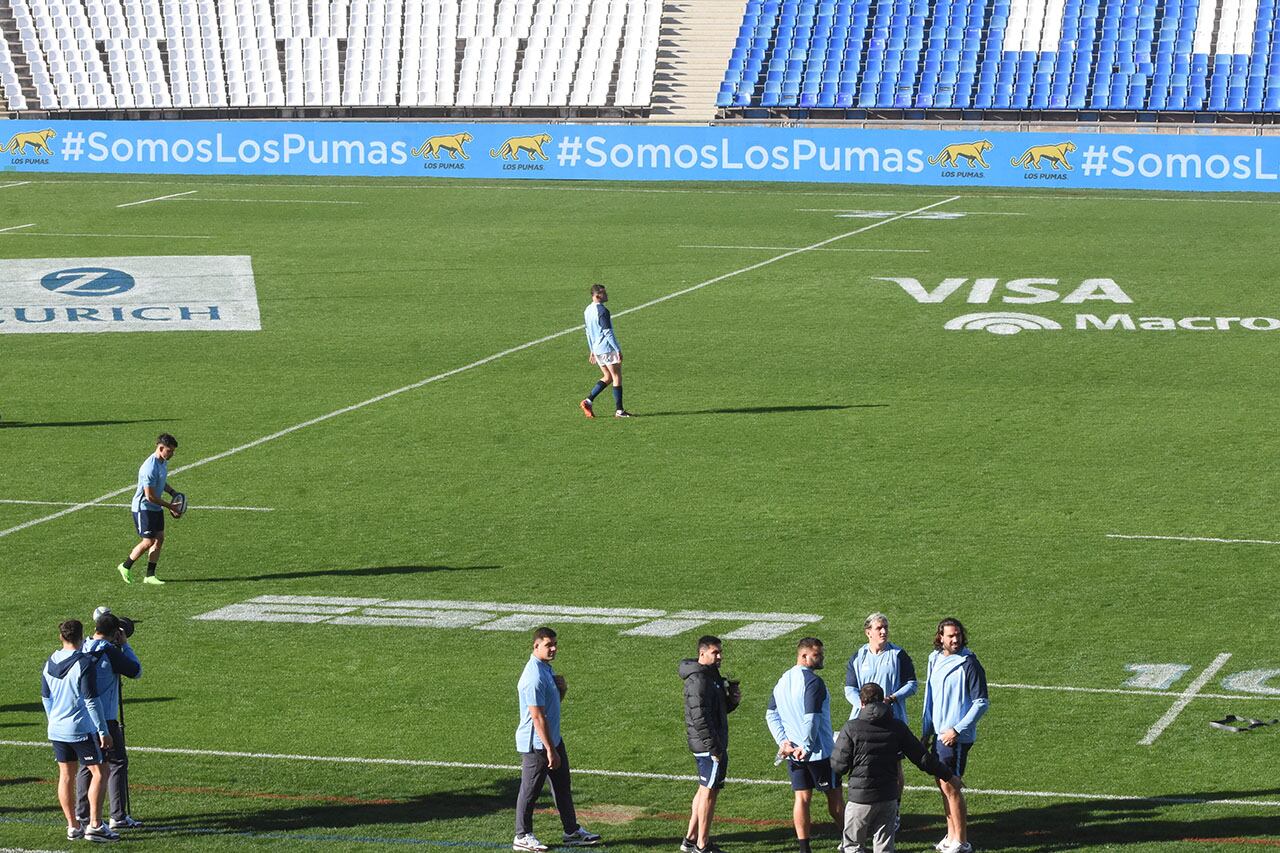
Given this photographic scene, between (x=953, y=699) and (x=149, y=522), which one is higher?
(x=149, y=522)

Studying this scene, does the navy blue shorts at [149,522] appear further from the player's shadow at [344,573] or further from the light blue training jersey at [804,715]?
the light blue training jersey at [804,715]

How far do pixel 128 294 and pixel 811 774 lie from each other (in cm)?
2992

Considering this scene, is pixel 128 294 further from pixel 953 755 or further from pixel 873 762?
pixel 873 762

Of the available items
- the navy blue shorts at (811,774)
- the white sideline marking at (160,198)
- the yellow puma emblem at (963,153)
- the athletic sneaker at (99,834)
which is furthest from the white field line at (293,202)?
the navy blue shorts at (811,774)

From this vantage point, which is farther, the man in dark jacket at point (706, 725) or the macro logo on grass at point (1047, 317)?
the macro logo on grass at point (1047, 317)

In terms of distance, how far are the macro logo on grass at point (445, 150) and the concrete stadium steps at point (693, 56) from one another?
29.9 ft

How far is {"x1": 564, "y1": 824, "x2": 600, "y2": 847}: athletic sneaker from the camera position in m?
13.9

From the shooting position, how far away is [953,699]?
45.5 ft

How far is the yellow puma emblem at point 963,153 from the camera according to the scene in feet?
176

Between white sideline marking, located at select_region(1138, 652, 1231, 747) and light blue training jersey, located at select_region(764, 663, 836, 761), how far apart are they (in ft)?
12.9

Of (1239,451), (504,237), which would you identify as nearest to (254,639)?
(1239,451)

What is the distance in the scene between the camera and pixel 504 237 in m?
46.3

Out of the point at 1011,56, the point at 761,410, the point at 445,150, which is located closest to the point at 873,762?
the point at 761,410

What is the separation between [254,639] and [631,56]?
49.2 m
